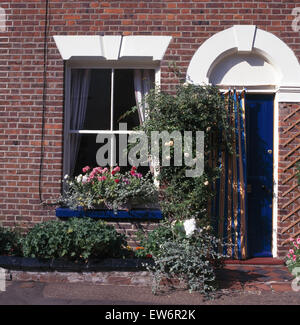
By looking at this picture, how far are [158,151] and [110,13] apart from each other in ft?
6.96

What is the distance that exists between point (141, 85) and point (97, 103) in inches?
27.6

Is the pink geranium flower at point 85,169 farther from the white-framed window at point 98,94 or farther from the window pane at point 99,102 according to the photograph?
the window pane at point 99,102

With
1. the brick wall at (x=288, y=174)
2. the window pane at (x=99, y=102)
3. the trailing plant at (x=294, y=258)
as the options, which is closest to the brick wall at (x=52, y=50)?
the brick wall at (x=288, y=174)

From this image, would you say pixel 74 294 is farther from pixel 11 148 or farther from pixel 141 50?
pixel 141 50

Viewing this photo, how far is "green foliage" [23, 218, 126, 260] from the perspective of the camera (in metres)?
5.07

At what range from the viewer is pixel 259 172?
20.1 ft

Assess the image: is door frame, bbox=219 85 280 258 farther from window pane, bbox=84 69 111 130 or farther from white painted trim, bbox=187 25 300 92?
window pane, bbox=84 69 111 130

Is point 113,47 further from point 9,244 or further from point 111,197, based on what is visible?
point 9,244

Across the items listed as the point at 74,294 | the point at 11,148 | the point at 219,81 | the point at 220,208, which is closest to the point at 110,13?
the point at 219,81

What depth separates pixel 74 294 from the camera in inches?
189

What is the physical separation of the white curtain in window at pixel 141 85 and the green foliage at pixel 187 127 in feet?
1.28

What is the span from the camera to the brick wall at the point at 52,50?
6020 millimetres

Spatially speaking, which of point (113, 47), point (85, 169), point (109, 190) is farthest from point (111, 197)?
point (113, 47)

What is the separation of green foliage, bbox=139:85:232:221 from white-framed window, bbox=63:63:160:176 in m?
0.50
